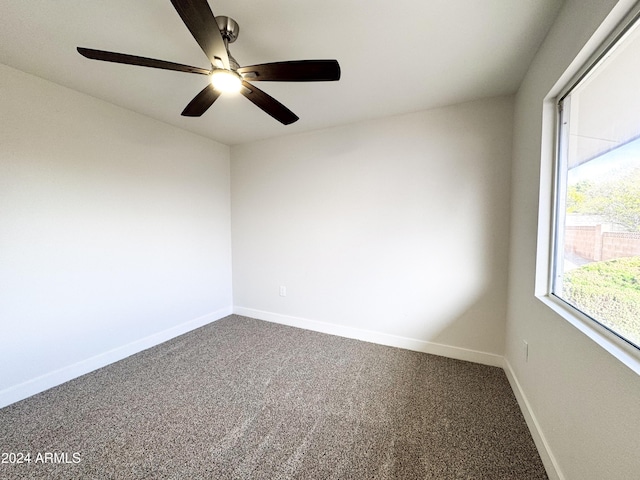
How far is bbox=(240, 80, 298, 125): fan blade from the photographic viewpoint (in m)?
1.52

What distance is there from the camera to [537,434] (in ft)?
4.58

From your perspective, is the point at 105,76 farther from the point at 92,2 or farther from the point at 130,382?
the point at 130,382

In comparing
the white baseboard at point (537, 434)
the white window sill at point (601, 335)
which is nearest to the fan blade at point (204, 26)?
the white window sill at point (601, 335)

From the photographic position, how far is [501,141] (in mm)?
2127

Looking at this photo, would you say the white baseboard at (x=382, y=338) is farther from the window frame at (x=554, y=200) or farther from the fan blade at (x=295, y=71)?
the fan blade at (x=295, y=71)

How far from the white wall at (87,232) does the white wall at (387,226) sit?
0.84 m

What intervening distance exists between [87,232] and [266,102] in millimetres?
1897

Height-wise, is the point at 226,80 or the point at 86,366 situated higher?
the point at 226,80

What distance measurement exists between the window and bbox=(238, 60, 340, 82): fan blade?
114 cm

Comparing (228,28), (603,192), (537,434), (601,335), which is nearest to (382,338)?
(537,434)

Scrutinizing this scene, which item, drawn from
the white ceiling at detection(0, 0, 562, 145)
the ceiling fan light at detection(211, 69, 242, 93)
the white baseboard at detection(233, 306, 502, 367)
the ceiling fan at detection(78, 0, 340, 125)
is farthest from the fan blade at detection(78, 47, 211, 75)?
the white baseboard at detection(233, 306, 502, 367)

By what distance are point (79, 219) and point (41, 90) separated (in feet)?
3.18

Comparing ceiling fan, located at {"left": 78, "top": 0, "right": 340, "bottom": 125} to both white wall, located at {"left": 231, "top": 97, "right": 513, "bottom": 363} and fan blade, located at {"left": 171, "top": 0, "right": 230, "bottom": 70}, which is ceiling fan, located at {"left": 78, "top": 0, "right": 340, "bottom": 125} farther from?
white wall, located at {"left": 231, "top": 97, "right": 513, "bottom": 363}

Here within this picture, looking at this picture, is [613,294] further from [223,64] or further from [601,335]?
[223,64]
